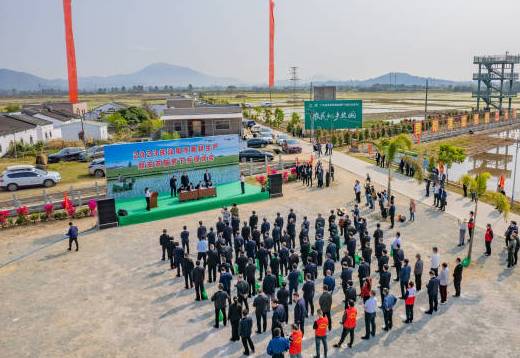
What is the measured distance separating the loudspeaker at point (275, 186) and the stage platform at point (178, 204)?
0.36 m

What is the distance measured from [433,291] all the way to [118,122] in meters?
48.0

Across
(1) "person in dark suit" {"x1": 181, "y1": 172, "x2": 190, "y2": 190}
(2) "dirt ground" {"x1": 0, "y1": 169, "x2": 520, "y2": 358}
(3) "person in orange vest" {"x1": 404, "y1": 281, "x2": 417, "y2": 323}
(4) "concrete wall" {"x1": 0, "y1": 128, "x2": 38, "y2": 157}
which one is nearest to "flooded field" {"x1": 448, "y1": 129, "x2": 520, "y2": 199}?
(2) "dirt ground" {"x1": 0, "y1": 169, "x2": 520, "y2": 358}

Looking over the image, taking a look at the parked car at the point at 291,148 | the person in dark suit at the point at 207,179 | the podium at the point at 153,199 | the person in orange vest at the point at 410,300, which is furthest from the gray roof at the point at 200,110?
the person in orange vest at the point at 410,300

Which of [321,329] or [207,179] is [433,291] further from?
[207,179]

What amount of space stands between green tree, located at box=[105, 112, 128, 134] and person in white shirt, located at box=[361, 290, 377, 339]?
46727 millimetres

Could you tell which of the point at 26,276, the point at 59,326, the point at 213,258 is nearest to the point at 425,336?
the point at 213,258

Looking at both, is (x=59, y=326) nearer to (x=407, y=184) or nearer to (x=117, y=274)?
(x=117, y=274)

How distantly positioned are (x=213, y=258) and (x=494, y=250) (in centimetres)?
1062

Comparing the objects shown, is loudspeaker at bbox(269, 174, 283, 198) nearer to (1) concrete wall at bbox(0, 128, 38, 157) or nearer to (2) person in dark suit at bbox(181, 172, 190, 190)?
(2) person in dark suit at bbox(181, 172, 190, 190)

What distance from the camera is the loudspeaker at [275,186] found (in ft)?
82.4

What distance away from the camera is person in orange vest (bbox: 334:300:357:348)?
10336 millimetres

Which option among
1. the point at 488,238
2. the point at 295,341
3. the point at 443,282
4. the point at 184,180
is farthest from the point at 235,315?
the point at 184,180

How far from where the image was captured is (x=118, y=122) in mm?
53719

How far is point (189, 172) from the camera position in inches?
991
